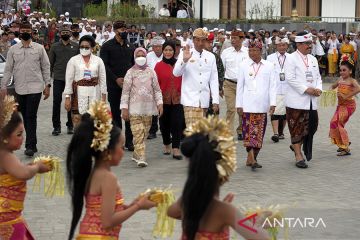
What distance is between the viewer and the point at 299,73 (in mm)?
12219

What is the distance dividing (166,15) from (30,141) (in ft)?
105

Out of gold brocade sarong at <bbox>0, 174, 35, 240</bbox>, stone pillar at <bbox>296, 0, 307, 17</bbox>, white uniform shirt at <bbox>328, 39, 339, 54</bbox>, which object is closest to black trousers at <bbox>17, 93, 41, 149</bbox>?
gold brocade sarong at <bbox>0, 174, 35, 240</bbox>

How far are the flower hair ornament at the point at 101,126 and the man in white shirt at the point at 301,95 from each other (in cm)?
686

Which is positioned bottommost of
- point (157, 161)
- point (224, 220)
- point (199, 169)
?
point (157, 161)

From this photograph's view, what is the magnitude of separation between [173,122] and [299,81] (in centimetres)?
208

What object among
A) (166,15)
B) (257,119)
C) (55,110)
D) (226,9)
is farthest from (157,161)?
(226,9)

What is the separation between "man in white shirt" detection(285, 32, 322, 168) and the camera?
1223 centimetres

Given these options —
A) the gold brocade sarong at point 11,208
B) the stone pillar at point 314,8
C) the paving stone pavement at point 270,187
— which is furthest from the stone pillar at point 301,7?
the gold brocade sarong at point 11,208

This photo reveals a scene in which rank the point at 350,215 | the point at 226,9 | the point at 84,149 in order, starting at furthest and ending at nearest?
1. the point at 226,9
2. the point at 350,215
3. the point at 84,149

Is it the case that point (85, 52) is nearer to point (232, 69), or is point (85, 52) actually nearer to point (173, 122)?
point (173, 122)

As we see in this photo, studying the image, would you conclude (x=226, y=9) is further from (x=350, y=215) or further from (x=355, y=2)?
(x=350, y=215)

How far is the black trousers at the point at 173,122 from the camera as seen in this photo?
1303cm

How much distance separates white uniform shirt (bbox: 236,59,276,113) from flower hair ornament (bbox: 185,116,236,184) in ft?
23.0

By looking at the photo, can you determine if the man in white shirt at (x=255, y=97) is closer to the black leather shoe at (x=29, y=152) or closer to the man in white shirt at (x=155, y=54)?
the man in white shirt at (x=155, y=54)
